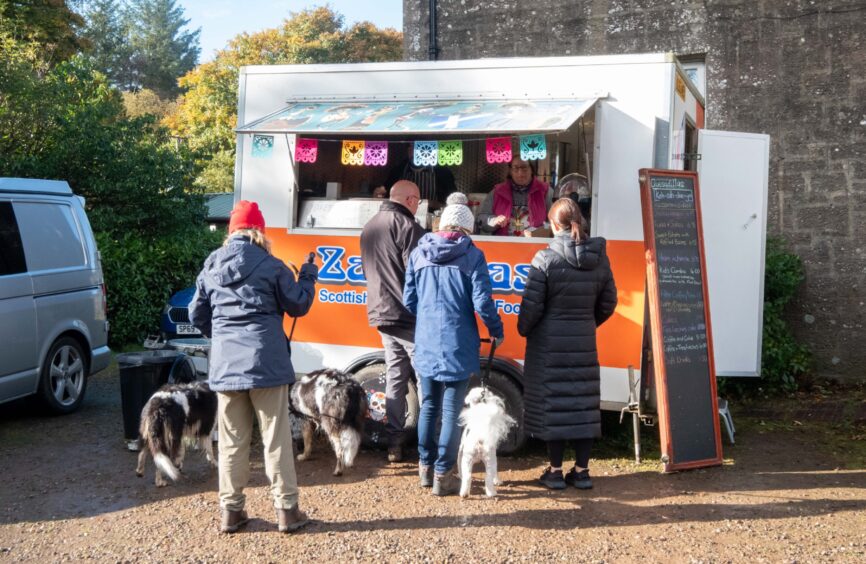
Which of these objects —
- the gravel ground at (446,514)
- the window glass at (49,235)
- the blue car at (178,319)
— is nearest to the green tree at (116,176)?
the blue car at (178,319)

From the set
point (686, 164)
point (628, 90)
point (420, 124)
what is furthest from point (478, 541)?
point (686, 164)

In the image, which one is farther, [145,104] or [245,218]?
[145,104]

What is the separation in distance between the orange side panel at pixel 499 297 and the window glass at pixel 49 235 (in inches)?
85.1

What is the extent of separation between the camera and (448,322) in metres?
5.13

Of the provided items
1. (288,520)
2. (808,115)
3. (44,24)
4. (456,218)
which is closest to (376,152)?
(456,218)

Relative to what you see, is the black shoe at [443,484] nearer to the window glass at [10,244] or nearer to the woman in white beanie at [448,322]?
the woman in white beanie at [448,322]

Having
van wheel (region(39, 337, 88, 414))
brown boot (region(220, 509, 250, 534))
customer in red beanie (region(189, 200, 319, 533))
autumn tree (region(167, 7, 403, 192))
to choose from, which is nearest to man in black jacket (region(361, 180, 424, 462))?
customer in red beanie (region(189, 200, 319, 533))

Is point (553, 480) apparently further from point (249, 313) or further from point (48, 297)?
point (48, 297)

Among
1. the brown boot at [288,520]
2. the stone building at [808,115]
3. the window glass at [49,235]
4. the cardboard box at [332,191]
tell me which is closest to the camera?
the brown boot at [288,520]

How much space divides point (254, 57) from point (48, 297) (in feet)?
132

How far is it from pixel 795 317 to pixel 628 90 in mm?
4359

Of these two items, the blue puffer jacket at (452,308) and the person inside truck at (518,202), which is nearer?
the blue puffer jacket at (452,308)

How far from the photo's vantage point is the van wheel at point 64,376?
7219mm

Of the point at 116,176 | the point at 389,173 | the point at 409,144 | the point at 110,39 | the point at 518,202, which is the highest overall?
the point at 110,39
